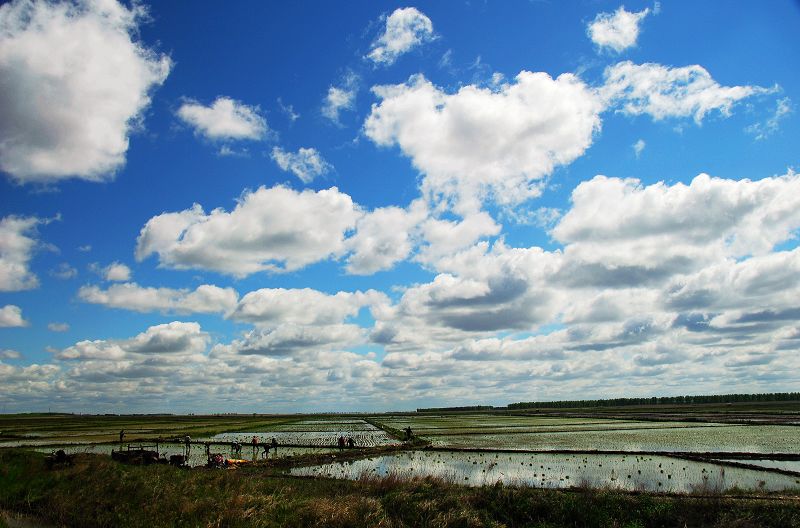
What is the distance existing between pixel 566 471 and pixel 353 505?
1533 centimetres

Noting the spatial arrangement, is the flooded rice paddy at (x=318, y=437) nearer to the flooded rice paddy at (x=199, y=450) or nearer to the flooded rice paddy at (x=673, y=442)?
the flooded rice paddy at (x=199, y=450)

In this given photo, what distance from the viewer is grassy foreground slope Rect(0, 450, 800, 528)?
17031mm

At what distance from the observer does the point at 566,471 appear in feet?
94.1

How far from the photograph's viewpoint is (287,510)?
1778cm

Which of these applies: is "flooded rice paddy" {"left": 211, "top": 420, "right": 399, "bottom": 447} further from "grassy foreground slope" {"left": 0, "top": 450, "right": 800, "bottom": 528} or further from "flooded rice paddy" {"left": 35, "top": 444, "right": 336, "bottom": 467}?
"grassy foreground slope" {"left": 0, "top": 450, "right": 800, "bottom": 528}

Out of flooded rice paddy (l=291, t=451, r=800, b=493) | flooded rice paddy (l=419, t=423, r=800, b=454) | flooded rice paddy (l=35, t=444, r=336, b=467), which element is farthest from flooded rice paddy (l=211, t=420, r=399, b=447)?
flooded rice paddy (l=291, t=451, r=800, b=493)

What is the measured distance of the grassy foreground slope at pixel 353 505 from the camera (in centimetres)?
1703

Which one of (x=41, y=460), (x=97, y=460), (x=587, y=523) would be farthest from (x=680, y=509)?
(x=41, y=460)

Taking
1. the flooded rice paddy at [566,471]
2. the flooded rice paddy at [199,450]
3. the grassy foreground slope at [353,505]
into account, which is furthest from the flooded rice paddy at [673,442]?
the grassy foreground slope at [353,505]

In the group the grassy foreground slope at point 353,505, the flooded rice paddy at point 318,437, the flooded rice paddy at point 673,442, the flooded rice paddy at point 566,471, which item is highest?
the grassy foreground slope at point 353,505

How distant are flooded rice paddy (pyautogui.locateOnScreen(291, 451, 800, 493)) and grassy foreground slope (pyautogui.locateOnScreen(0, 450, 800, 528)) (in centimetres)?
262

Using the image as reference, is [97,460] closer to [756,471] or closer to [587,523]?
[587,523]

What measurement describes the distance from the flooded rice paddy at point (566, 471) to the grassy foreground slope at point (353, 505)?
2621 millimetres

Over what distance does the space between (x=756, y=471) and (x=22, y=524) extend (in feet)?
113
